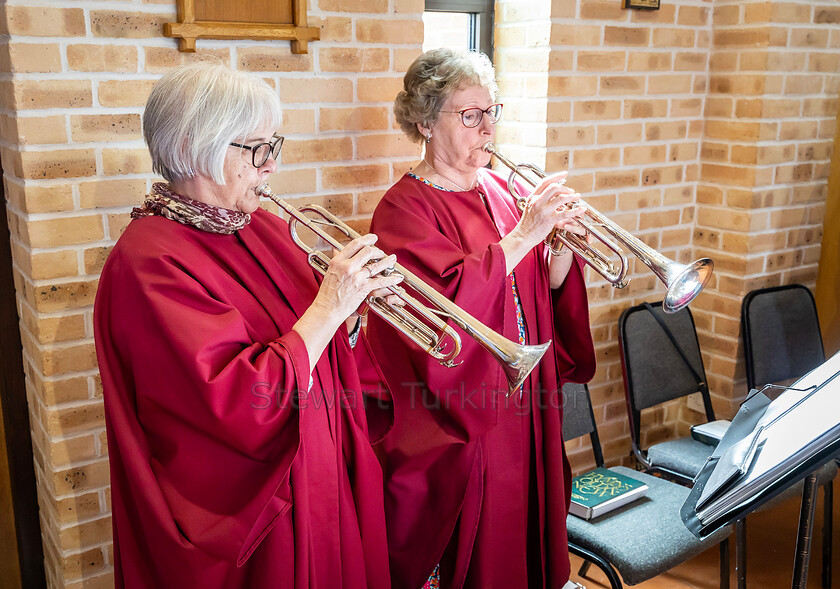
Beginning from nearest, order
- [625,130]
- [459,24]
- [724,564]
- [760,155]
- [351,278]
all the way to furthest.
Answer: [351,278]
[724,564]
[459,24]
[625,130]
[760,155]

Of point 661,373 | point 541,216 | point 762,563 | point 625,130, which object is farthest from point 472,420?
point 762,563

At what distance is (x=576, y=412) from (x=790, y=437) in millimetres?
1406

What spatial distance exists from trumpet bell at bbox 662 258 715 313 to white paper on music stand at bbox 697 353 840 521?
1.86ft

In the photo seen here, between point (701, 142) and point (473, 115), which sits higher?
point (473, 115)

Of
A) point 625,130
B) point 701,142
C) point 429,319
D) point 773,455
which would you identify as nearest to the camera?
point 773,455

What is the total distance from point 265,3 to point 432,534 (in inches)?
61.0

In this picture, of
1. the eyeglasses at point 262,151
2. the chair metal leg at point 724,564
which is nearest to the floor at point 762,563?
the chair metal leg at point 724,564

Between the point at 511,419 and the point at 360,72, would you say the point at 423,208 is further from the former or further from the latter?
the point at 511,419

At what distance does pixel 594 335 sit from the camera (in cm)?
315

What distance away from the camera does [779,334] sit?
3.28m

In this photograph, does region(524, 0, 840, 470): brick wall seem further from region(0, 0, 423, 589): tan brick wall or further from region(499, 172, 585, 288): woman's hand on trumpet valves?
region(0, 0, 423, 589): tan brick wall

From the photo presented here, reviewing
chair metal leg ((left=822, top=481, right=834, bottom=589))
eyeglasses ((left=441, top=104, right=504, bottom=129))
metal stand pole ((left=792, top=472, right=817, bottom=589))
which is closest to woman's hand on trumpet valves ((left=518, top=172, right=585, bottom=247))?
eyeglasses ((left=441, top=104, right=504, bottom=129))

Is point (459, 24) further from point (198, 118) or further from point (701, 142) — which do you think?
point (198, 118)

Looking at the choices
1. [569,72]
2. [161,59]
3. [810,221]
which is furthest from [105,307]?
[810,221]
